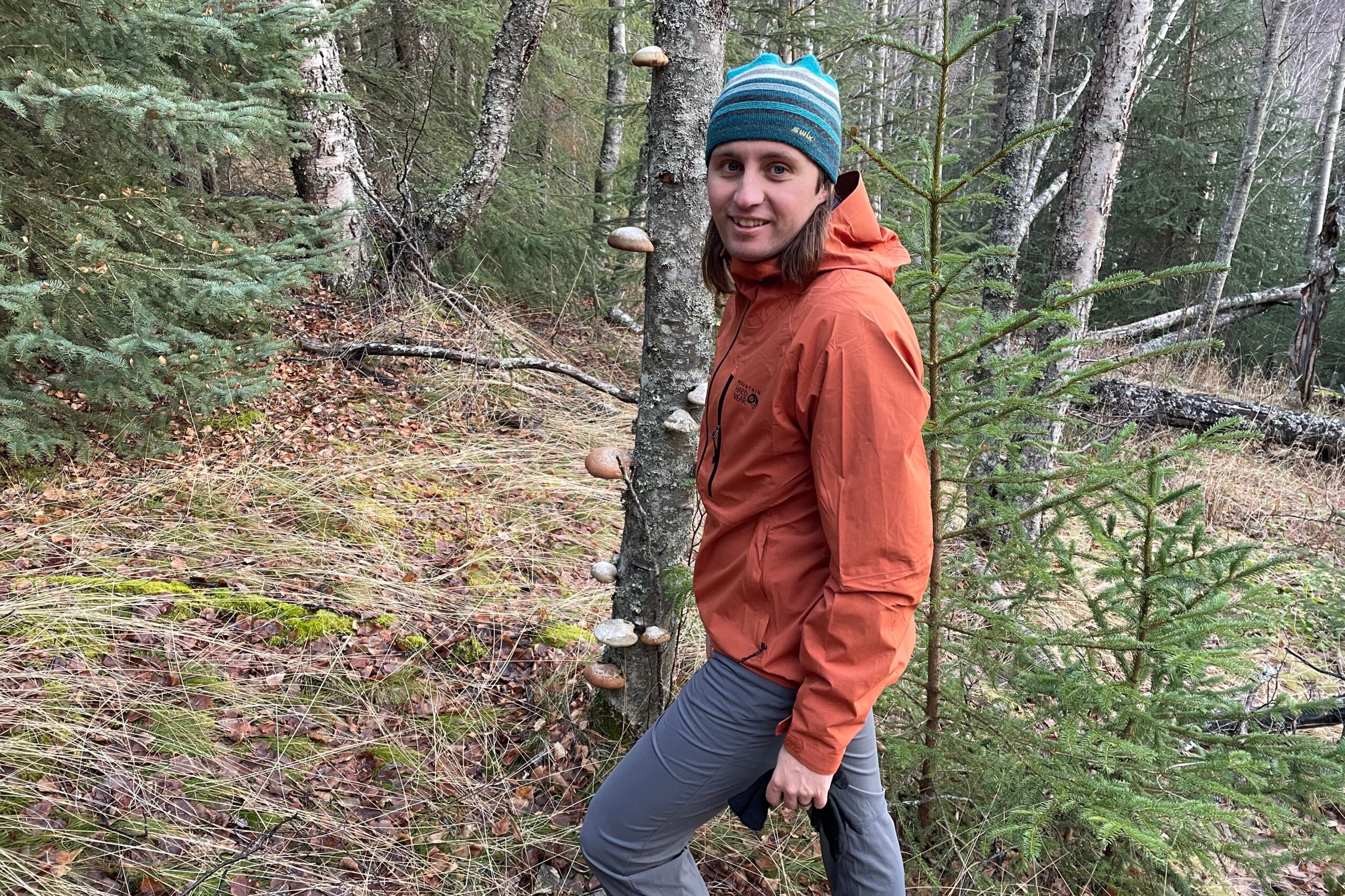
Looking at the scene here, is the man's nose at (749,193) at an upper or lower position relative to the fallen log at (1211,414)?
upper

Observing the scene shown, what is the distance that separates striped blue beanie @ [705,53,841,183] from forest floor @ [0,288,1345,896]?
7.89 ft

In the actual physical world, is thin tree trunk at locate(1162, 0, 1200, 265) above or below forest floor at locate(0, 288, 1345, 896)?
above

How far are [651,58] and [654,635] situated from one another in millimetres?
2056

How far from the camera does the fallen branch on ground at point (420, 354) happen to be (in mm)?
5984

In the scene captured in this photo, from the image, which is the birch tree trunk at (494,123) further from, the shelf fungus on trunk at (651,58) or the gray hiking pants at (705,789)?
the gray hiking pants at (705,789)

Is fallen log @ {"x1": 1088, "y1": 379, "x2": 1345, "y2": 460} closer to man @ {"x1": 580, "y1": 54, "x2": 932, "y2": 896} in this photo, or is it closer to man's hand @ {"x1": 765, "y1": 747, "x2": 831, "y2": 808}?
man @ {"x1": 580, "y1": 54, "x2": 932, "y2": 896}

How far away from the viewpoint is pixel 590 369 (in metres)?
7.74

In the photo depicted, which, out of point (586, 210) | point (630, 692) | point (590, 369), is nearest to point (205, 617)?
point (630, 692)

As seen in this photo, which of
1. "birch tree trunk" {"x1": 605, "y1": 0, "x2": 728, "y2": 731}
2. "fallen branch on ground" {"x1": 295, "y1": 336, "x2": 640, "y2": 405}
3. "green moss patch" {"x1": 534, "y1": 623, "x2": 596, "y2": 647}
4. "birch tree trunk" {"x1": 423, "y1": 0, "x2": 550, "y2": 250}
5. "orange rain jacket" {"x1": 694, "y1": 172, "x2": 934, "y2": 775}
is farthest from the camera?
"birch tree trunk" {"x1": 423, "y1": 0, "x2": 550, "y2": 250}

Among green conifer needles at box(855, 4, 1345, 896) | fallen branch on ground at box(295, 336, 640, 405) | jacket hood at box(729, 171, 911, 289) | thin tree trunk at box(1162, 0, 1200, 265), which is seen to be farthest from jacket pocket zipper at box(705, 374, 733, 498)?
thin tree trunk at box(1162, 0, 1200, 265)

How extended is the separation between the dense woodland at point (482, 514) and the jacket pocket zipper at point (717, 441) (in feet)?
2.81

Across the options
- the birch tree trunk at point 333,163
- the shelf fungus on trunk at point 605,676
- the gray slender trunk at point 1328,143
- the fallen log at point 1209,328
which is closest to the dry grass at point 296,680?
the shelf fungus on trunk at point 605,676

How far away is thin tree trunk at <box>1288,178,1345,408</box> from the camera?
9359 millimetres

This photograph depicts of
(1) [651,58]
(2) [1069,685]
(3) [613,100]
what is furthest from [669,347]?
(3) [613,100]
